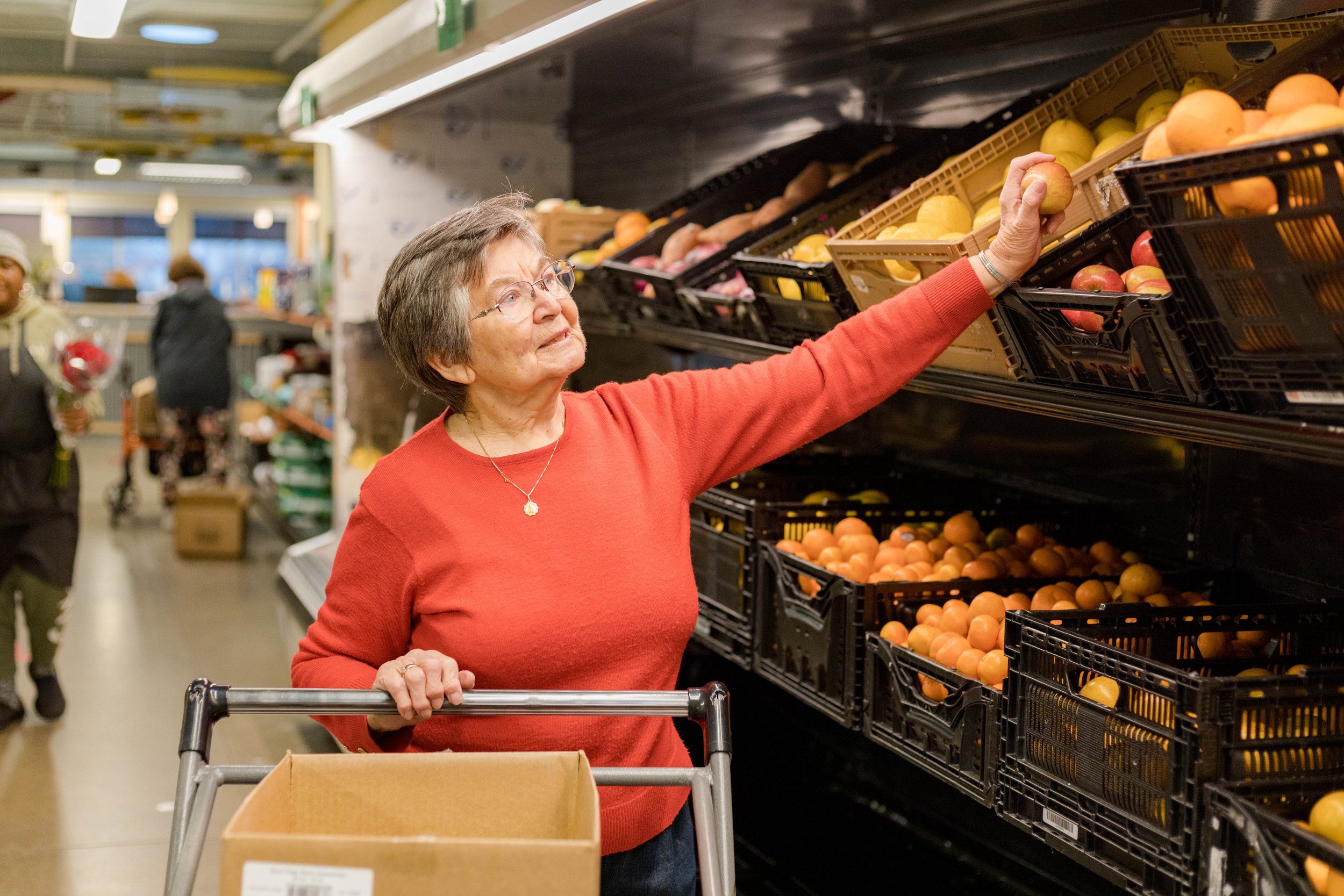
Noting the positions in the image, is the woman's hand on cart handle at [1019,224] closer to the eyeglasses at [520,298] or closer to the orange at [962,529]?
the eyeglasses at [520,298]

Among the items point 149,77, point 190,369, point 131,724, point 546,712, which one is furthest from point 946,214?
point 149,77

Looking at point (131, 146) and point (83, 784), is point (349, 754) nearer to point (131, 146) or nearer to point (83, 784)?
point (83, 784)

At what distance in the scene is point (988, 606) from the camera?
2.24 meters

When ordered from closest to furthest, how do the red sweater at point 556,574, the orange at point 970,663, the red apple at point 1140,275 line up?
the red apple at point 1140,275
the red sweater at point 556,574
the orange at point 970,663

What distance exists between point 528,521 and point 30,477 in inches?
147

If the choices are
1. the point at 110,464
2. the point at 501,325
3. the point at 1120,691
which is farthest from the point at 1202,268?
the point at 110,464

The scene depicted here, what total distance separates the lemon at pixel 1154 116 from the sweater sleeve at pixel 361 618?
1380 mm

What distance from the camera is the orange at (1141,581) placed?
89.7 inches

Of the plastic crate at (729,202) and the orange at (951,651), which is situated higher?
the plastic crate at (729,202)

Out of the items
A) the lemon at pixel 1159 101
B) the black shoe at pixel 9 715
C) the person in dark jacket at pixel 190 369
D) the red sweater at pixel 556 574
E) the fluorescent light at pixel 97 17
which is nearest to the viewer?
the red sweater at pixel 556 574

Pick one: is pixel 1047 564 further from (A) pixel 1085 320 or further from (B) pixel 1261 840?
(B) pixel 1261 840

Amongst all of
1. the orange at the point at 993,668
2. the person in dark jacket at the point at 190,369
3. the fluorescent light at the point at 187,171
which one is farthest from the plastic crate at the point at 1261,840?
the fluorescent light at the point at 187,171

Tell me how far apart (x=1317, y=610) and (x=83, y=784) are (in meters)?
4.04

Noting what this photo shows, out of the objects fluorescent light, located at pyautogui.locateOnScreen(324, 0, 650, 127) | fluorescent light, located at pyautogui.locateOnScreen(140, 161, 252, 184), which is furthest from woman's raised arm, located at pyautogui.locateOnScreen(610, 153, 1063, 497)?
fluorescent light, located at pyautogui.locateOnScreen(140, 161, 252, 184)
